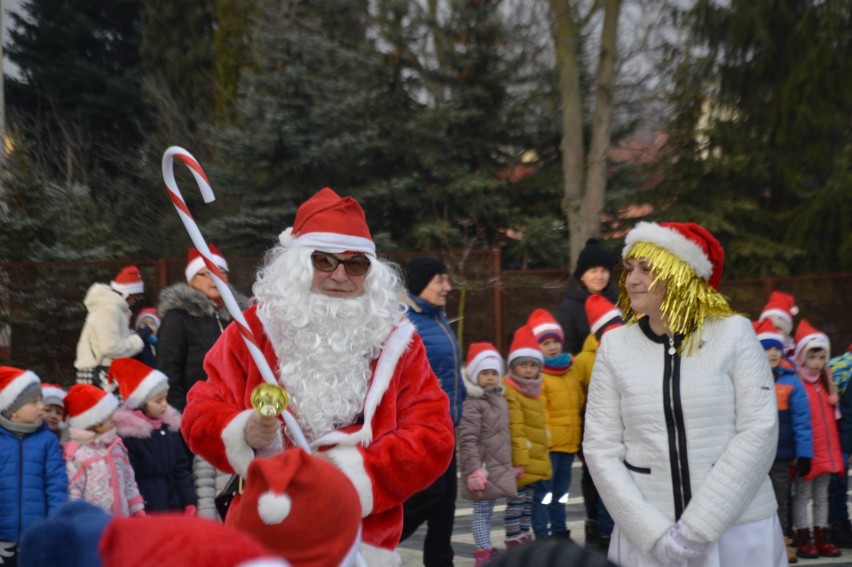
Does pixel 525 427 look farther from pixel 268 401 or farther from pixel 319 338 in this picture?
pixel 268 401

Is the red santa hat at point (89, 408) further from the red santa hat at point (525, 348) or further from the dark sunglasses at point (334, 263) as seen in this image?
the dark sunglasses at point (334, 263)

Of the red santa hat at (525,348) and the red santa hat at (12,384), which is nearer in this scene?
the red santa hat at (12,384)

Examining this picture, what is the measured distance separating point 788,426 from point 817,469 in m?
0.47

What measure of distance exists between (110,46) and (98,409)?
2401 cm

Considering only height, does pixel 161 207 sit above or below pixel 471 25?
below

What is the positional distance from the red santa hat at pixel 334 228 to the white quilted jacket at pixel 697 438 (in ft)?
3.90

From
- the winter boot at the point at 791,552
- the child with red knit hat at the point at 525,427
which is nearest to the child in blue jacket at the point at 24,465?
the child with red knit hat at the point at 525,427

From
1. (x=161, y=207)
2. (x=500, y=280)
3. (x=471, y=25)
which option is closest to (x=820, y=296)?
(x=500, y=280)

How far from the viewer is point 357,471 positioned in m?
3.60

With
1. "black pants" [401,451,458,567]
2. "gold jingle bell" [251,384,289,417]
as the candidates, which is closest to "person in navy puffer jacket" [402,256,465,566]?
"black pants" [401,451,458,567]

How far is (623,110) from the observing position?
26.2m

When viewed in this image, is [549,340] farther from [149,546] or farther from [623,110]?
[623,110]

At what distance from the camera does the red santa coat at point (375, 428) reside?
3.64 metres

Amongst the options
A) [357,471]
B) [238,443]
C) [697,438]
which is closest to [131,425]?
[238,443]
